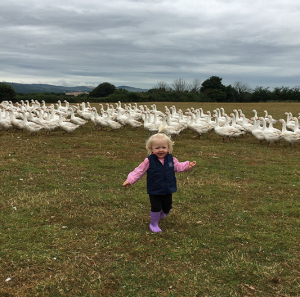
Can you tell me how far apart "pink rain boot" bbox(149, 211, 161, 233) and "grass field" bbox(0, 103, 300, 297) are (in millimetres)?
98

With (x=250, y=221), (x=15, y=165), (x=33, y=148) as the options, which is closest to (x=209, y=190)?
(x=250, y=221)

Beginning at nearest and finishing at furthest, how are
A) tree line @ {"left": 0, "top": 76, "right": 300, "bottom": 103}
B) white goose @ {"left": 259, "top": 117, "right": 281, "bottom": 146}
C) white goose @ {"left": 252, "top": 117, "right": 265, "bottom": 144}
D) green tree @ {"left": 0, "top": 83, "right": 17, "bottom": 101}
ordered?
white goose @ {"left": 259, "top": 117, "right": 281, "bottom": 146}, white goose @ {"left": 252, "top": 117, "right": 265, "bottom": 144}, green tree @ {"left": 0, "top": 83, "right": 17, "bottom": 101}, tree line @ {"left": 0, "top": 76, "right": 300, "bottom": 103}

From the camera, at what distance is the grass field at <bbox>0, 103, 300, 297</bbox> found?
3.64m

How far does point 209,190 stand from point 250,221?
175 cm

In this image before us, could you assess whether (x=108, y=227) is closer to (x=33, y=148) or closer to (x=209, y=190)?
(x=209, y=190)

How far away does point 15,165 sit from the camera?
8.68 m

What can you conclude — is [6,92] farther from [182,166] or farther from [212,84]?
[212,84]

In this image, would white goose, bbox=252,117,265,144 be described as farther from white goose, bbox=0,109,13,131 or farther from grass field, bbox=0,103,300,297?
white goose, bbox=0,109,13,131

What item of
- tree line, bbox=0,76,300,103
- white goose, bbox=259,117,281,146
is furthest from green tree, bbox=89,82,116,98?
white goose, bbox=259,117,281,146

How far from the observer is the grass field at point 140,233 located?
364 centimetres

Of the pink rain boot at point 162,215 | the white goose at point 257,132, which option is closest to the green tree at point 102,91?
the white goose at point 257,132

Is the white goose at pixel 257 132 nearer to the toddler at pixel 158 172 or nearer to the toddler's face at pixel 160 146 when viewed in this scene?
the toddler at pixel 158 172

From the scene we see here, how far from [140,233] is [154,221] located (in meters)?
0.31

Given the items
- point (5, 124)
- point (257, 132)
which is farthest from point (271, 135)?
point (5, 124)
